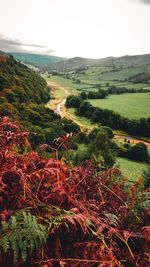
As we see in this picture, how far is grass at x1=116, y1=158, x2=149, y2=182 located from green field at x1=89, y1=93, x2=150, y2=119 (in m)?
37.1

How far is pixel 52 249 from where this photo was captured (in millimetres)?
2801

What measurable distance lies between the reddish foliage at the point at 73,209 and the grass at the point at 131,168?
52.4m

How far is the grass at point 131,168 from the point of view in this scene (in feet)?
185

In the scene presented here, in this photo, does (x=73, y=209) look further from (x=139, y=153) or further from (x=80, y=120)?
(x=80, y=120)

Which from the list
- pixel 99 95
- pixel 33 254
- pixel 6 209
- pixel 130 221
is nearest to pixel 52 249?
pixel 33 254

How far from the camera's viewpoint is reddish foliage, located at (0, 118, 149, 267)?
9.07 feet

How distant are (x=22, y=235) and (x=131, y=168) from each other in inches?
2420

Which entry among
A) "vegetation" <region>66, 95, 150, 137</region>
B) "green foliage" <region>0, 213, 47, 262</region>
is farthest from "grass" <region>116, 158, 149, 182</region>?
"green foliage" <region>0, 213, 47, 262</region>

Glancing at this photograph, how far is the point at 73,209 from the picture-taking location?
9.61ft

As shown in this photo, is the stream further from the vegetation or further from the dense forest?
the dense forest

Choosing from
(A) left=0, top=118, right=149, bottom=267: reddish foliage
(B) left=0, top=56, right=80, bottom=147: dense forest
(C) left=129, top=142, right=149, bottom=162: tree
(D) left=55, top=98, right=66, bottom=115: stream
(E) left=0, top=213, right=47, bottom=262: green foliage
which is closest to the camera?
(E) left=0, top=213, right=47, bottom=262: green foliage

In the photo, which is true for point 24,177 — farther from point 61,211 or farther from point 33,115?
point 33,115

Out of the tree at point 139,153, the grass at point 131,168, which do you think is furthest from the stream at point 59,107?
the grass at point 131,168

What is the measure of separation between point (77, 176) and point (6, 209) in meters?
1.10
